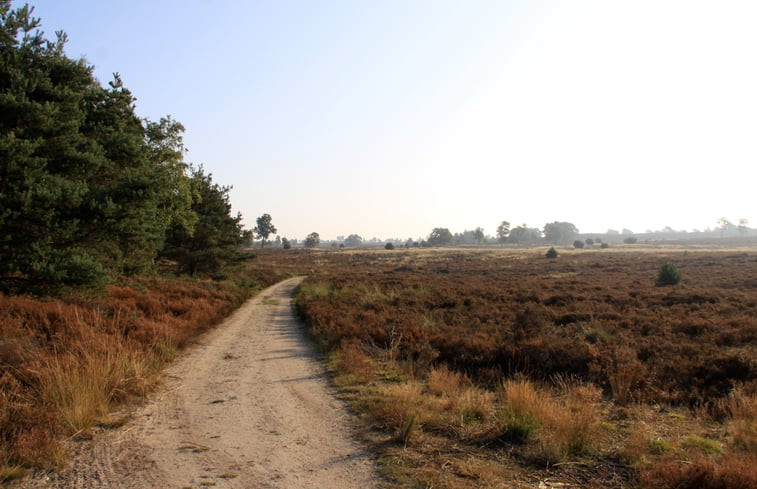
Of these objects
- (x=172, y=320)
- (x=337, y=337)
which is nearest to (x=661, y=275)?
(x=337, y=337)

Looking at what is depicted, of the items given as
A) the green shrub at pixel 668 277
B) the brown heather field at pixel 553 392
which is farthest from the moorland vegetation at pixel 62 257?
the green shrub at pixel 668 277

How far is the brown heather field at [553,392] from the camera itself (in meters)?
5.08

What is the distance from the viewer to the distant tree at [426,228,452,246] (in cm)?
18312

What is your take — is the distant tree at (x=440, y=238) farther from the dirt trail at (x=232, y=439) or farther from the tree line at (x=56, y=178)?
the dirt trail at (x=232, y=439)

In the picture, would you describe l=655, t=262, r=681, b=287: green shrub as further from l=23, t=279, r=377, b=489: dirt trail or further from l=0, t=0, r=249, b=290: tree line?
l=0, t=0, r=249, b=290: tree line

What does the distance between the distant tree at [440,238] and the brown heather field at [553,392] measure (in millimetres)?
164300

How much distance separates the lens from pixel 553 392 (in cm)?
879

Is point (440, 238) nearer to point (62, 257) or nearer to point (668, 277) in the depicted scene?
point (668, 277)

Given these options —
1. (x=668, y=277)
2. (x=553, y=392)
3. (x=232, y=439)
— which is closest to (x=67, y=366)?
(x=232, y=439)

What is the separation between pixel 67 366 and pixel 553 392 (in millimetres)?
8518

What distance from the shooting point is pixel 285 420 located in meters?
6.76

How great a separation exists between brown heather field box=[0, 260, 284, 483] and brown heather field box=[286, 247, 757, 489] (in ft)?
12.6

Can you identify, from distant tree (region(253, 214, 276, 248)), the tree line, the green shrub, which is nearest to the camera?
the tree line

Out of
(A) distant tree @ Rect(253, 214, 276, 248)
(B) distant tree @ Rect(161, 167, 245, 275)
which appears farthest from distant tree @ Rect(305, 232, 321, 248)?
(B) distant tree @ Rect(161, 167, 245, 275)
